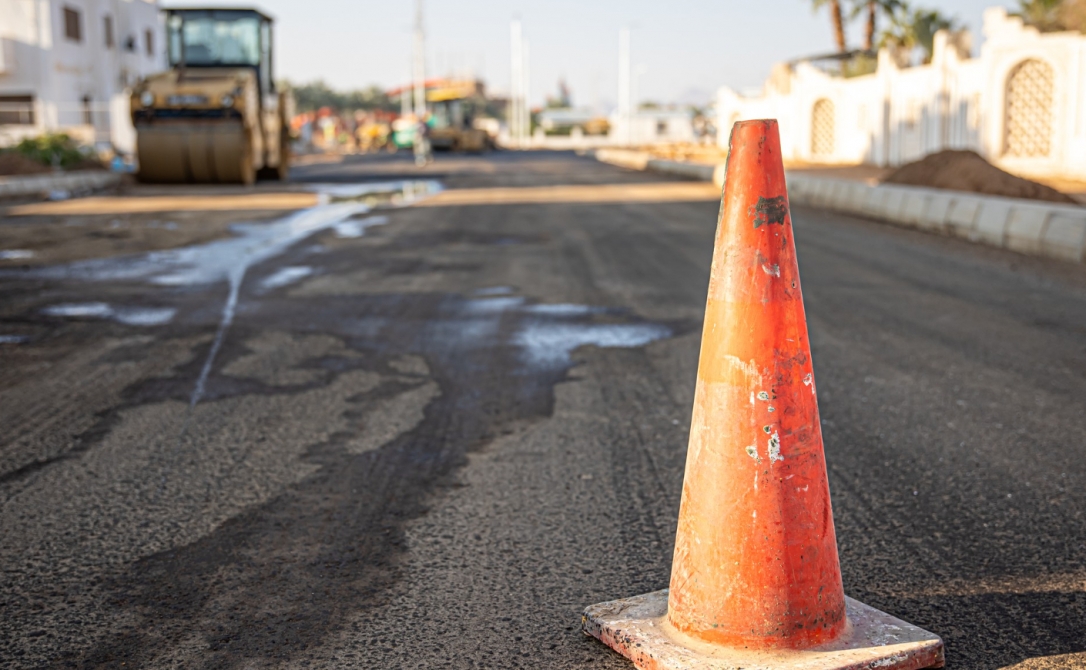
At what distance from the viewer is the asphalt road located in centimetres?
273

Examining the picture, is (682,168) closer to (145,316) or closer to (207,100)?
(207,100)

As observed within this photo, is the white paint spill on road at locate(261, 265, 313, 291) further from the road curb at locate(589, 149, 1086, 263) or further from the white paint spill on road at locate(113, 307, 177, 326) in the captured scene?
the road curb at locate(589, 149, 1086, 263)

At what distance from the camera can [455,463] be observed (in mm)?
4078

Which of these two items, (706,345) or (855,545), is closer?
(706,345)

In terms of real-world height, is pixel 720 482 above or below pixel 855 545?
above

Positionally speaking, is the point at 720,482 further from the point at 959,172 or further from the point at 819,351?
the point at 959,172

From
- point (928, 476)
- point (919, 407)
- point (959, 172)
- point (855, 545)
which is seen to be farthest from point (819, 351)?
point (959, 172)

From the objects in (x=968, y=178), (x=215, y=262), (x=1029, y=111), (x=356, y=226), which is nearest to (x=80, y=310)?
(x=215, y=262)

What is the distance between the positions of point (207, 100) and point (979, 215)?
47.9 ft

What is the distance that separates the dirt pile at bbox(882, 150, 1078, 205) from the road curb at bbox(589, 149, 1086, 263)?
1.61 ft

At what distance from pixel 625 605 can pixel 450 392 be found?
2617 millimetres

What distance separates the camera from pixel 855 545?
323cm

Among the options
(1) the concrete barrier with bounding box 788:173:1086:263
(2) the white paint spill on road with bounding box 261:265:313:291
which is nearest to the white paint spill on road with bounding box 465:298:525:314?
(2) the white paint spill on road with bounding box 261:265:313:291

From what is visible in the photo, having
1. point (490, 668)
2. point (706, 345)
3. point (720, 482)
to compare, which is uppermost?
point (706, 345)
